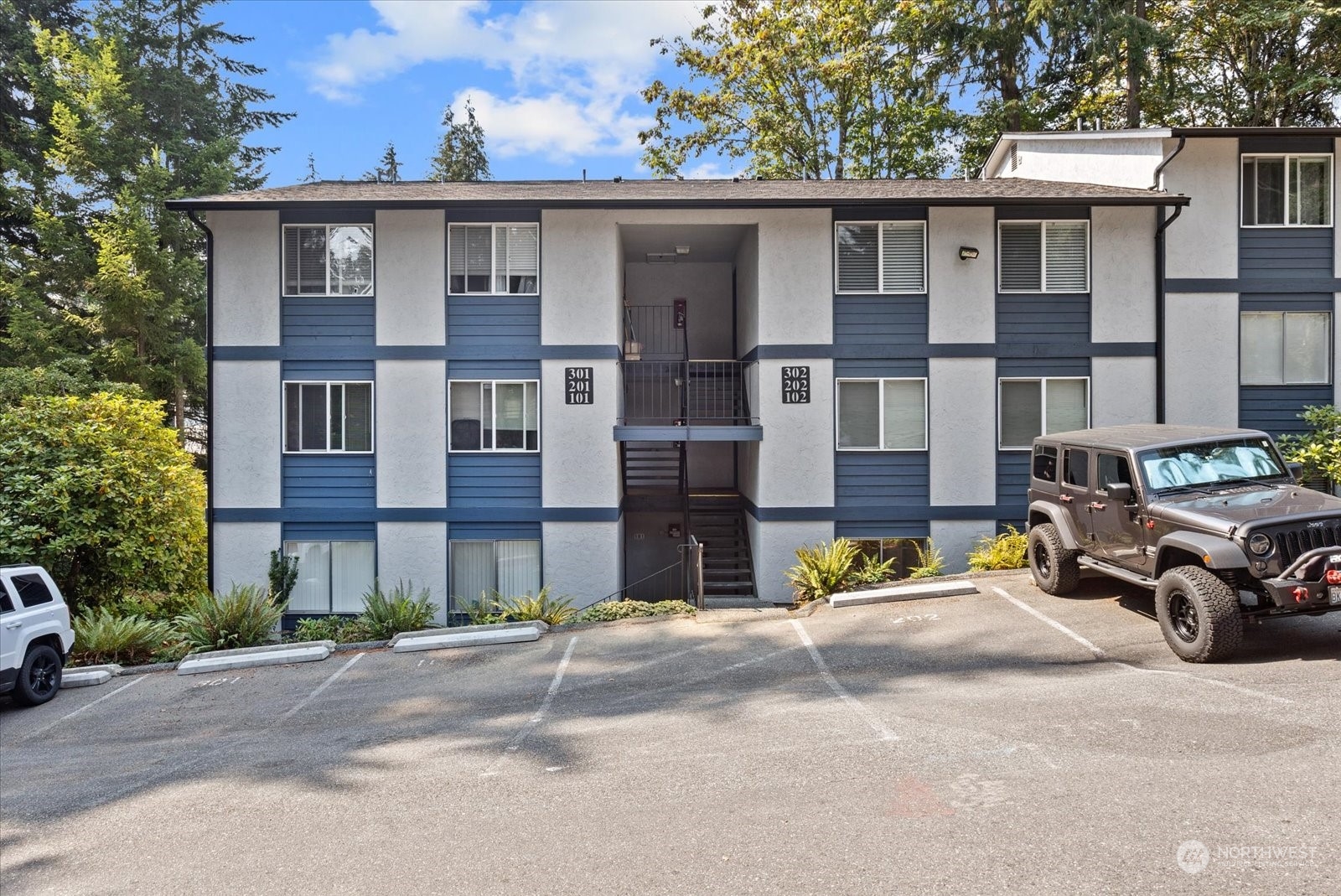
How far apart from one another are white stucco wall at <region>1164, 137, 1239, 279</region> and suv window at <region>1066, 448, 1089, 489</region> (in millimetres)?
6693

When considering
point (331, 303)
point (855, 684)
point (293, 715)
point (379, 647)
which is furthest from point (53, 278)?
point (855, 684)

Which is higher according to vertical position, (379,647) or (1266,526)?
(1266,526)

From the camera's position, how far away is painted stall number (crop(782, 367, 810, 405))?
14.4 m

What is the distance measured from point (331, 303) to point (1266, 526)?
14.2 m

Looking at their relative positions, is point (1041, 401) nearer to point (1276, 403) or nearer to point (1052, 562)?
point (1276, 403)

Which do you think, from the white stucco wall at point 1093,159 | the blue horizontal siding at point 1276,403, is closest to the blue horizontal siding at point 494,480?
the white stucco wall at point 1093,159

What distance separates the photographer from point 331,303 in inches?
571

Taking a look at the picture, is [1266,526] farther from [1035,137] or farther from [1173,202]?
[1035,137]

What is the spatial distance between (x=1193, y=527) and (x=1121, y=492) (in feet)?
3.07

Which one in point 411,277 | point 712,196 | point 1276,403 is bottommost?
point 1276,403

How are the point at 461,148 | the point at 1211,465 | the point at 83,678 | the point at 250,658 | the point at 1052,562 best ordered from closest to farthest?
the point at 1211,465, the point at 83,678, the point at 1052,562, the point at 250,658, the point at 461,148

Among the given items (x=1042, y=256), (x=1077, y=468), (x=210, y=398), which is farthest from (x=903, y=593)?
(x=210, y=398)

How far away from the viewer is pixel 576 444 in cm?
1443

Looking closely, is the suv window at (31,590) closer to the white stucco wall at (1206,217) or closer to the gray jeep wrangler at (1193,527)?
the gray jeep wrangler at (1193,527)
